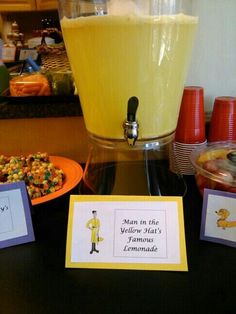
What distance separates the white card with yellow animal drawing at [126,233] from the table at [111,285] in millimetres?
15

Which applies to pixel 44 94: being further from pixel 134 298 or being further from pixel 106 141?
pixel 134 298

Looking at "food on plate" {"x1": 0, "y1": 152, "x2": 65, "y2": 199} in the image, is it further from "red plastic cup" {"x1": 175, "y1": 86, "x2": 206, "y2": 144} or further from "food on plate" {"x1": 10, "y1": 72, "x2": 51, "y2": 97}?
"red plastic cup" {"x1": 175, "y1": 86, "x2": 206, "y2": 144}

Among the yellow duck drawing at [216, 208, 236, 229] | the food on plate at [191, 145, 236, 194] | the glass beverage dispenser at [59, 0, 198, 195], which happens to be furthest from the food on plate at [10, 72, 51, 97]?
the yellow duck drawing at [216, 208, 236, 229]

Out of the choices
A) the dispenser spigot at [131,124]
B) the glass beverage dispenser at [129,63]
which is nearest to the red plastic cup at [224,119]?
the glass beverage dispenser at [129,63]

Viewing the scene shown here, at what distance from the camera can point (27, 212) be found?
48cm

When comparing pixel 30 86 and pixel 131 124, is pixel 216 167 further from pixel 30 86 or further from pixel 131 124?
pixel 30 86

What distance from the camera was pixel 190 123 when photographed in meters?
0.66

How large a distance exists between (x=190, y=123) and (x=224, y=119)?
0.24 ft

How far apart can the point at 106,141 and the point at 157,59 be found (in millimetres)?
149

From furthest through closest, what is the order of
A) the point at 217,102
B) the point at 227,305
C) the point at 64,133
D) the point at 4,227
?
the point at 64,133 → the point at 217,102 → the point at 4,227 → the point at 227,305

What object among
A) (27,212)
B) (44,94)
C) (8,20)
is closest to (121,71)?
(27,212)

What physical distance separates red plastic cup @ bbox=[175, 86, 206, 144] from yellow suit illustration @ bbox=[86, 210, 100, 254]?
0.31 meters

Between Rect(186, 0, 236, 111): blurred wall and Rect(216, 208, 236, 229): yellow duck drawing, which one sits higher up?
Rect(186, 0, 236, 111): blurred wall

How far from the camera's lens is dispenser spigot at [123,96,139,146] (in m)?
0.42
